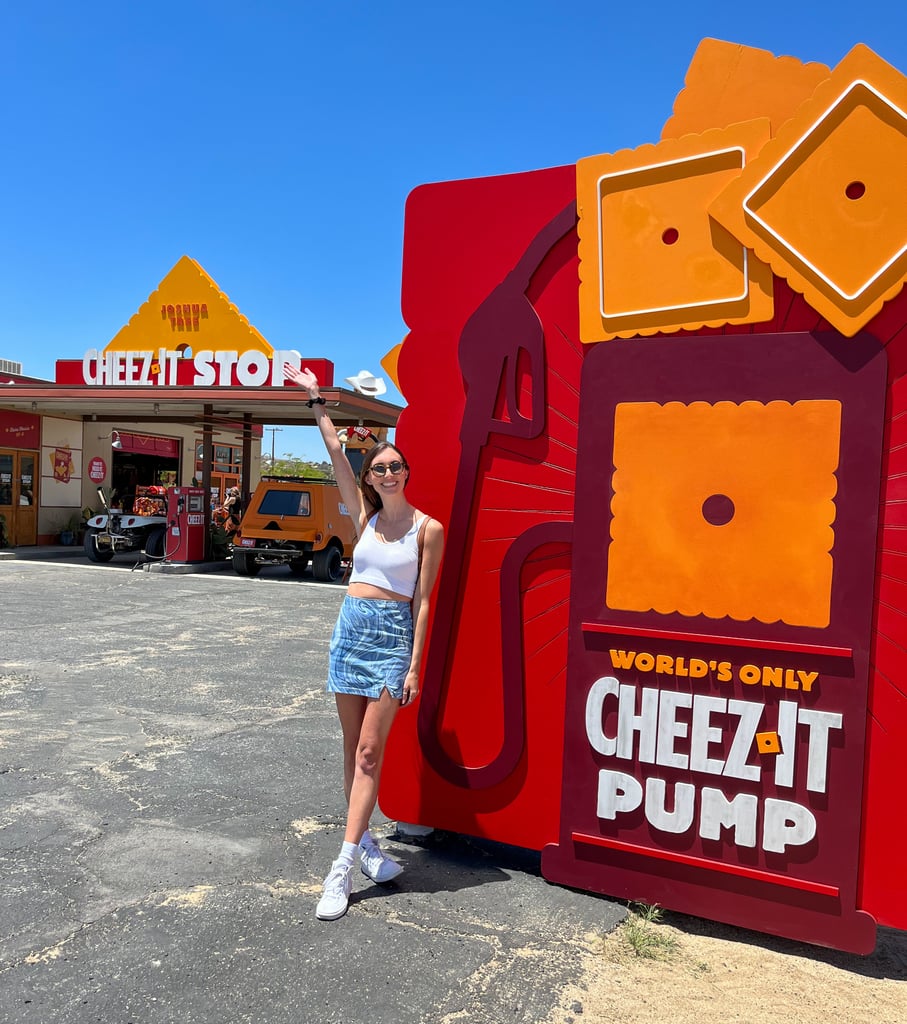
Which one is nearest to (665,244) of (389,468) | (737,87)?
(737,87)

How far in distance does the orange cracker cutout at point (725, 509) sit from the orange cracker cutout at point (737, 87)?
1106mm

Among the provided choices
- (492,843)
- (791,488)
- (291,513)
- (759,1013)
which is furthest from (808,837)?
(291,513)

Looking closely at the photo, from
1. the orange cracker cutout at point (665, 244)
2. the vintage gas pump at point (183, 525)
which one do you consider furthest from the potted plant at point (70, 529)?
the orange cracker cutout at point (665, 244)

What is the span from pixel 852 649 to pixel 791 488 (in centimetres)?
61

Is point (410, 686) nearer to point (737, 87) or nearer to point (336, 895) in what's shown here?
point (336, 895)

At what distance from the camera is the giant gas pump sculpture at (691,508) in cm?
293

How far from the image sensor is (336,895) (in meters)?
3.18

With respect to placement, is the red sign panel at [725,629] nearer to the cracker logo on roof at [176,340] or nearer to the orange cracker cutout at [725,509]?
the orange cracker cutout at [725,509]

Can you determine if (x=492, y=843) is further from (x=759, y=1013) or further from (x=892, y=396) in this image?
(x=892, y=396)

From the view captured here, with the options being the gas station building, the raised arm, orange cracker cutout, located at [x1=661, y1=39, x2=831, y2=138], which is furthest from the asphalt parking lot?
the gas station building

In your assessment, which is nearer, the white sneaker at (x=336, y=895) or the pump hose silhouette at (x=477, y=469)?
the white sneaker at (x=336, y=895)

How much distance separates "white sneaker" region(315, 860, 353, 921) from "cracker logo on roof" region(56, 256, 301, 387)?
55.0ft

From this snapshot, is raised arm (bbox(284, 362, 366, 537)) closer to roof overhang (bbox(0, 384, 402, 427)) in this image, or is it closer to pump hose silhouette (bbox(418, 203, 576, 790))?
pump hose silhouette (bbox(418, 203, 576, 790))

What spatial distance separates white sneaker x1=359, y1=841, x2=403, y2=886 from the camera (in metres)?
3.44
